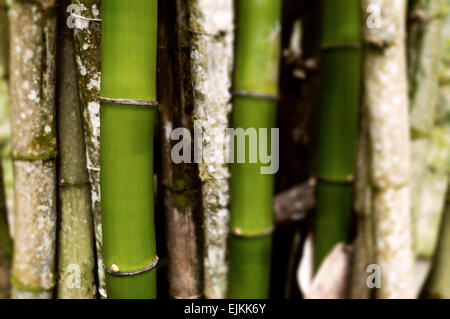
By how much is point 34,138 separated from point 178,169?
159mm

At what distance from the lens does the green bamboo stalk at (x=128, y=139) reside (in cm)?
34

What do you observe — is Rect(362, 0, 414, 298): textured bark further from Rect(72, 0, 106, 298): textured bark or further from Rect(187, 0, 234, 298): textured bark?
Rect(72, 0, 106, 298): textured bark

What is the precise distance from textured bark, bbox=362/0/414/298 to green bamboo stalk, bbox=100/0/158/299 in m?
0.30

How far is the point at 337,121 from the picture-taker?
58 cm

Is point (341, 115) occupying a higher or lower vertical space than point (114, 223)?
higher

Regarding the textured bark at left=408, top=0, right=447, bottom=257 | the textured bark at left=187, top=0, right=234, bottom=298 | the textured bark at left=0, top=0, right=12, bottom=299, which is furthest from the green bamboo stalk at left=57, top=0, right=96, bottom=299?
the textured bark at left=408, top=0, right=447, bottom=257

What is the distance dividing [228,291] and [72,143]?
0.86 feet

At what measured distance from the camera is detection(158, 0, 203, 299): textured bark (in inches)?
15.7

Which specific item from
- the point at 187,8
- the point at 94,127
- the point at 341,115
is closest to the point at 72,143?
the point at 94,127

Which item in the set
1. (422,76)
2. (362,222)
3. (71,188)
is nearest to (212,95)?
(71,188)

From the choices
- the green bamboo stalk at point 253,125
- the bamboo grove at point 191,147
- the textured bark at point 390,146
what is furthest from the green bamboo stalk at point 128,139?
the textured bark at point 390,146

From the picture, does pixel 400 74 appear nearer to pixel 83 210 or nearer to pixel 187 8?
pixel 187 8

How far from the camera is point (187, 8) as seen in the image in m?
0.40

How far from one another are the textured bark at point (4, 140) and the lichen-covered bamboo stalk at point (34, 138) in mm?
204
